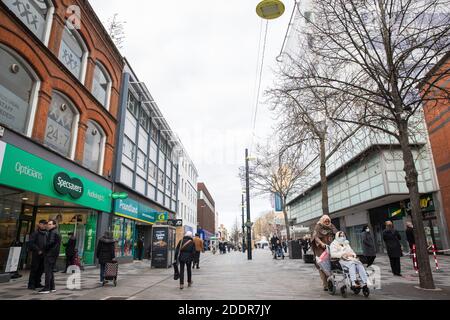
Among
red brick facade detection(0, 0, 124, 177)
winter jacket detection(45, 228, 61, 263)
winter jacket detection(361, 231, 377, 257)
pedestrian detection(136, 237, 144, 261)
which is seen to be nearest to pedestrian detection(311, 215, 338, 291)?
winter jacket detection(361, 231, 377, 257)

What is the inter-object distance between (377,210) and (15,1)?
97.6ft

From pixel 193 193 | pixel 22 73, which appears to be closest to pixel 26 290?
pixel 22 73

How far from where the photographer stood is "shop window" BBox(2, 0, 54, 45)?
35.9 feet

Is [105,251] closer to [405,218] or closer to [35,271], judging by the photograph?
[35,271]

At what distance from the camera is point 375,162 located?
2497 cm

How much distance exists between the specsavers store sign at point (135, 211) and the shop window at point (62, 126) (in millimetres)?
5426

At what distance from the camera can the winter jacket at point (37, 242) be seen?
8344mm

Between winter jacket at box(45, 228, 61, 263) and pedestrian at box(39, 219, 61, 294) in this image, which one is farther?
winter jacket at box(45, 228, 61, 263)

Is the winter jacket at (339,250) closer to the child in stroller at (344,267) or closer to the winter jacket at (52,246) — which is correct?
the child in stroller at (344,267)

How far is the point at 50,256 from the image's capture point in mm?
8125

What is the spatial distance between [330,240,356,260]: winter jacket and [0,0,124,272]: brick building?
967 cm

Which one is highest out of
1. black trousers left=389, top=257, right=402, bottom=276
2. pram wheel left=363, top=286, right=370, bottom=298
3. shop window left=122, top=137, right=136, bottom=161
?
shop window left=122, top=137, right=136, bottom=161

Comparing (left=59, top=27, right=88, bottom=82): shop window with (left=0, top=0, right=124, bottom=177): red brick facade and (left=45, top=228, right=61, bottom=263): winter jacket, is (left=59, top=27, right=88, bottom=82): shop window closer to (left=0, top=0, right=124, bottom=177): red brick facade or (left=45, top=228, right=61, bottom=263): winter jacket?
(left=0, top=0, right=124, bottom=177): red brick facade

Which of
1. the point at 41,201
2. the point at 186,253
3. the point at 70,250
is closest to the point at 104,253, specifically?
the point at 186,253
